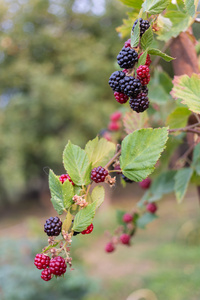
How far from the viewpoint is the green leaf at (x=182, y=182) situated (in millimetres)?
650

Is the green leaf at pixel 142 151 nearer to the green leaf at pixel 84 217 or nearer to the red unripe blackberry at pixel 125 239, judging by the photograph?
the green leaf at pixel 84 217

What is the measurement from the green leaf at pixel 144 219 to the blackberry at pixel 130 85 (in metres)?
0.47

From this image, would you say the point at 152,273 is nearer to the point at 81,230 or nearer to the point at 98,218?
the point at 98,218

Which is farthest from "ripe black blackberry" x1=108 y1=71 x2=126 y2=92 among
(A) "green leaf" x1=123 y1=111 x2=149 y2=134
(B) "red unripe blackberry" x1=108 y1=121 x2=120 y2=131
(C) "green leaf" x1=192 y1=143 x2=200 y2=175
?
(B) "red unripe blackberry" x1=108 y1=121 x2=120 y2=131

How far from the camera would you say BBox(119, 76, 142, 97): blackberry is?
36 cm

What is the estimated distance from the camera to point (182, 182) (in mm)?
671

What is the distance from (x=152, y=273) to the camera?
3793mm

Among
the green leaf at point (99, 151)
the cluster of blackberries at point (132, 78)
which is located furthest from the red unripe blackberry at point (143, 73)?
the green leaf at point (99, 151)

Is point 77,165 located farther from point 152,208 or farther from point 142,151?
point 152,208

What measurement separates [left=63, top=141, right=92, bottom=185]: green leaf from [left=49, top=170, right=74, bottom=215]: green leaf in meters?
0.02

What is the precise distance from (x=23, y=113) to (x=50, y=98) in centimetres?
104

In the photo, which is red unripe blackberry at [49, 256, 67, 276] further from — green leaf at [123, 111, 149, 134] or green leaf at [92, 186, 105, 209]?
green leaf at [123, 111, 149, 134]

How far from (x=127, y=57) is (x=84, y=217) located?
0.62 ft

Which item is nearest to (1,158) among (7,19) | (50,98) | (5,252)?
(50,98)
